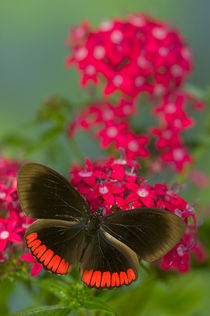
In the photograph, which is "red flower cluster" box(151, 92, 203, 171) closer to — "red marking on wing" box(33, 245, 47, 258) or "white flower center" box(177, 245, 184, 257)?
"white flower center" box(177, 245, 184, 257)

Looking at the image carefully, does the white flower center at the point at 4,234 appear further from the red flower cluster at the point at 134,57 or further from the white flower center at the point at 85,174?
the red flower cluster at the point at 134,57

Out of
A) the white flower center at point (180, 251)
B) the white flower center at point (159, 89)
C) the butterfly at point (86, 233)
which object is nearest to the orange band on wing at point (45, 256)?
the butterfly at point (86, 233)

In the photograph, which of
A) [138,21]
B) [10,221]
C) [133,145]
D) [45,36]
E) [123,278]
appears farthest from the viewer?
[45,36]

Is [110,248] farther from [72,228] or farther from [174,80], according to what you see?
[174,80]

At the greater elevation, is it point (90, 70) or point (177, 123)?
point (90, 70)

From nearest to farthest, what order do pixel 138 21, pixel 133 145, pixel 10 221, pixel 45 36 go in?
pixel 10 221 < pixel 133 145 < pixel 138 21 < pixel 45 36

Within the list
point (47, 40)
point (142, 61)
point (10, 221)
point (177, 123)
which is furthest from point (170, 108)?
point (47, 40)

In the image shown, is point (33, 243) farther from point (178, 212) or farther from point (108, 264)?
point (178, 212)
